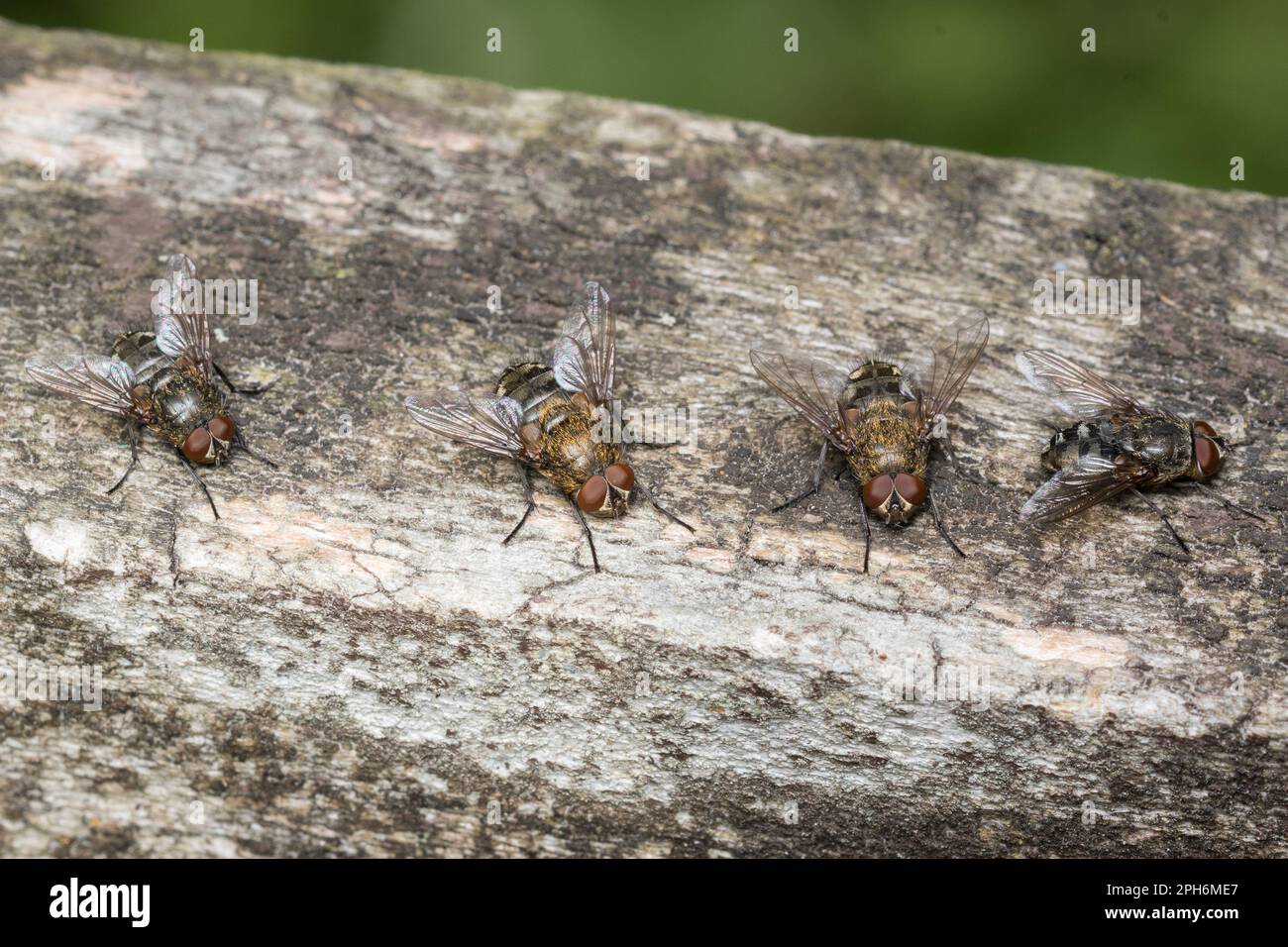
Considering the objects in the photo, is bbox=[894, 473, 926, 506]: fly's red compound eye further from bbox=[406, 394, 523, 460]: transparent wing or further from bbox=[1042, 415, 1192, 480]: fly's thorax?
bbox=[406, 394, 523, 460]: transparent wing

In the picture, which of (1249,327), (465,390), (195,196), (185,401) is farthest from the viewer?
(195,196)

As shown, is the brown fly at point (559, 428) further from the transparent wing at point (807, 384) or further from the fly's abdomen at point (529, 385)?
the transparent wing at point (807, 384)

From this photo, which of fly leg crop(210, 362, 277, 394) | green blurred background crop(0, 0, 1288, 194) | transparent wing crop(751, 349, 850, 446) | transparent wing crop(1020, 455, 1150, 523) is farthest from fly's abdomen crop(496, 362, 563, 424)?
green blurred background crop(0, 0, 1288, 194)

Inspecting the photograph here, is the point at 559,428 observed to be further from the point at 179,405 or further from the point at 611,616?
the point at 179,405

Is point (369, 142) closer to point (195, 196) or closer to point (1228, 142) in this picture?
point (195, 196)

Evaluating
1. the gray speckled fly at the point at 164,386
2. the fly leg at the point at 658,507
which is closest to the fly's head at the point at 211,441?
the gray speckled fly at the point at 164,386

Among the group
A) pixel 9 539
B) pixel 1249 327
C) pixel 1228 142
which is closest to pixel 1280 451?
pixel 1249 327
